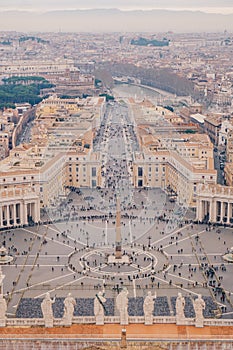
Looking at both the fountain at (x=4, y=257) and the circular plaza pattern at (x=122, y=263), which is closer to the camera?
the circular plaza pattern at (x=122, y=263)

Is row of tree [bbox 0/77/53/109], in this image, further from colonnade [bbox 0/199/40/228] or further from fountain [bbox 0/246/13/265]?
fountain [bbox 0/246/13/265]

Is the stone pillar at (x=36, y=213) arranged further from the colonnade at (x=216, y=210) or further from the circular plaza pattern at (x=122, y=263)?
the colonnade at (x=216, y=210)

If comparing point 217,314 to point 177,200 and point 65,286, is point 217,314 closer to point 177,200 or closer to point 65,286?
point 65,286

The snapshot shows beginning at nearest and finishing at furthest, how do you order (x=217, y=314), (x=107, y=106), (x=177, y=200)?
(x=217, y=314) → (x=177, y=200) → (x=107, y=106)

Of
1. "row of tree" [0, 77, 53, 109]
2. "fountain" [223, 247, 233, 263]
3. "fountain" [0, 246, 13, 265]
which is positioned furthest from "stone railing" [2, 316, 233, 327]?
"row of tree" [0, 77, 53, 109]

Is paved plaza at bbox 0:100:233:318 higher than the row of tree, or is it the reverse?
the row of tree

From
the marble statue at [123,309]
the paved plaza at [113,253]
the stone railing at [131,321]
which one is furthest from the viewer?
the paved plaza at [113,253]

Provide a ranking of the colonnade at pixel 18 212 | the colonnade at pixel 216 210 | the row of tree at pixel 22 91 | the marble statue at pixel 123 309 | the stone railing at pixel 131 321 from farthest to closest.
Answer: the row of tree at pixel 22 91
the colonnade at pixel 216 210
the colonnade at pixel 18 212
the stone railing at pixel 131 321
the marble statue at pixel 123 309

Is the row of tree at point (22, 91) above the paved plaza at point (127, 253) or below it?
above

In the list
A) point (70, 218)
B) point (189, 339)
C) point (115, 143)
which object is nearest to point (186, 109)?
point (115, 143)

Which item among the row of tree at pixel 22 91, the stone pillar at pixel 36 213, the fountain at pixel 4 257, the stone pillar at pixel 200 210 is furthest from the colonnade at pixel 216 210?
the row of tree at pixel 22 91

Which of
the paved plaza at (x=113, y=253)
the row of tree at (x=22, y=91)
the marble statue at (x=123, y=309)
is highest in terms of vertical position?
the marble statue at (x=123, y=309)
